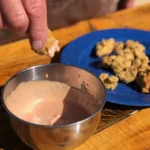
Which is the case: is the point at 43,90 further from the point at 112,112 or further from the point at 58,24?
the point at 58,24

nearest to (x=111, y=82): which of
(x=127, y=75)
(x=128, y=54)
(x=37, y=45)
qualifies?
(x=127, y=75)

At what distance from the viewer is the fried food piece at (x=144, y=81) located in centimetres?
88

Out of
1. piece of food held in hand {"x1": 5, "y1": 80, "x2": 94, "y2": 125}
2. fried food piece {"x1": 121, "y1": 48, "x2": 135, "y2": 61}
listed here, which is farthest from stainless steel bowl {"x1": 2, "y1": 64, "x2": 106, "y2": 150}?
fried food piece {"x1": 121, "y1": 48, "x2": 135, "y2": 61}

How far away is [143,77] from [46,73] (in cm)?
25

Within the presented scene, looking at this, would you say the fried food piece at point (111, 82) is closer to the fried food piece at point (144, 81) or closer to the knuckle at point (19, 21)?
the fried food piece at point (144, 81)

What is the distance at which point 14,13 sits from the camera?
63cm

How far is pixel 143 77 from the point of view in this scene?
0.90 m

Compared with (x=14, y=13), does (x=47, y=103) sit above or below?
below

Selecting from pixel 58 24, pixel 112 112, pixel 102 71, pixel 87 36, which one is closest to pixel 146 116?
pixel 112 112

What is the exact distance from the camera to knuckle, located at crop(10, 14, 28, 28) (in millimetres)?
634

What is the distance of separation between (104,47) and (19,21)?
0.45m

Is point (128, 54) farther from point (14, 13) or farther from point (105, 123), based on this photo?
point (14, 13)

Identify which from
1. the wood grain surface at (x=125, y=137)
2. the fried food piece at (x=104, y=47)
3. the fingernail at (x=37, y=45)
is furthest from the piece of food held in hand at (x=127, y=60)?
the fingernail at (x=37, y=45)

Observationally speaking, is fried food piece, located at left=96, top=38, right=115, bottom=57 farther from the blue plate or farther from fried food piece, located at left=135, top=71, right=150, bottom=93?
fried food piece, located at left=135, top=71, right=150, bottom=93
